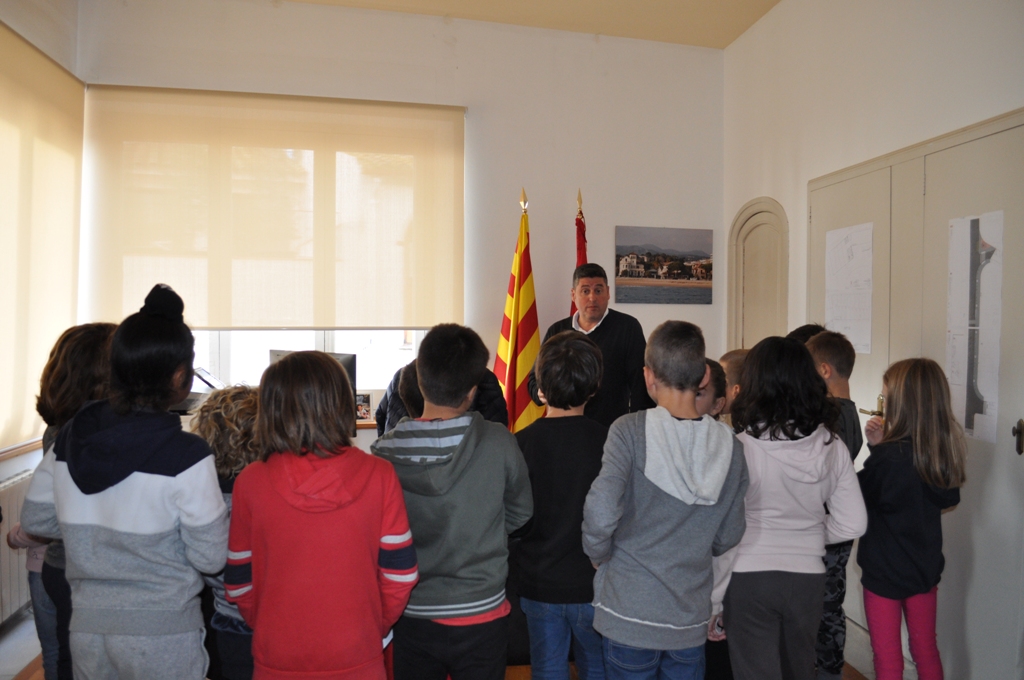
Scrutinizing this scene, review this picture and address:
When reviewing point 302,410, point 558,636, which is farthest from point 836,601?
point 302,410

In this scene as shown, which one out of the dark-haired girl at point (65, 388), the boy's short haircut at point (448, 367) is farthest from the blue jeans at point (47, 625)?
the boy's short haircut at point (448, 367)

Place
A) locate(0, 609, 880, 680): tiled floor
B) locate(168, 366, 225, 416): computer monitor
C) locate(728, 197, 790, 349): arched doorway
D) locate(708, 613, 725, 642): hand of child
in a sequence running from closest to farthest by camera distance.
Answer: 1. locate(708, 613, 725, 642): hand of child
2. locate(0, 609, 880, 680): tiled floor
3. locate(168, 366, 225, 416): computer monitor
4. locate(728, 197, 790, 349): arched doorway

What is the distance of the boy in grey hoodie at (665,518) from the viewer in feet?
5.31

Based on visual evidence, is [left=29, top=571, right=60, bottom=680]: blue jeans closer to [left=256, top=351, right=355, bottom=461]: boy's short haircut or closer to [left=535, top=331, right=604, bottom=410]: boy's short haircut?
[left=256, top=351, right=355, bottom=461]: boy's short haircut

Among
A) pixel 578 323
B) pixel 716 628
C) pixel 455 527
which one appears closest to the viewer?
pixel 455 527

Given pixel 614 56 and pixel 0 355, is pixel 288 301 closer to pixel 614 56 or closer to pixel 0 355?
pixel 0 355

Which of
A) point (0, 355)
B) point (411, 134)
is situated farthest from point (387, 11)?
point (0, 355)

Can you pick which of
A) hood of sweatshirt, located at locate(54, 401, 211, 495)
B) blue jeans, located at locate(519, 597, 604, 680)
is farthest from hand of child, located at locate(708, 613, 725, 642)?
hood of sweatshirt, located at locate(54, 401, 211, 495)

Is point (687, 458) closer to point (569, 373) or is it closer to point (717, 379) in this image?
point (569, 373)

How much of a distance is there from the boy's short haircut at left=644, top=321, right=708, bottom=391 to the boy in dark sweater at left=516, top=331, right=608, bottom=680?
7.9 inches

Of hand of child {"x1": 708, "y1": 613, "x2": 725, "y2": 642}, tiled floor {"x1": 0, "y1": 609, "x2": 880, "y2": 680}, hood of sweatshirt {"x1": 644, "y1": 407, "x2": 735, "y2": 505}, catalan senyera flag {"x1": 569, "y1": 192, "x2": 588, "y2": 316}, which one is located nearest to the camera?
hood of sweatshirt {"x1": 644, "y1": 407, "x2": 735, "y2": 505}

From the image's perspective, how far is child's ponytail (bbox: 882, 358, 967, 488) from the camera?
208cm

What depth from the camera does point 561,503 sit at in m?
1.81

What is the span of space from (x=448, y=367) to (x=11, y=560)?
109 inches
